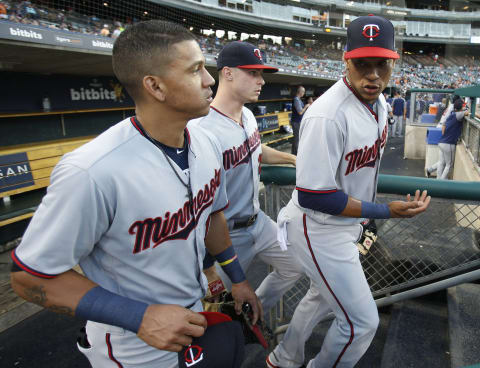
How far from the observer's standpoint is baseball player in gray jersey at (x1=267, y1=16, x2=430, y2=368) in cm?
161

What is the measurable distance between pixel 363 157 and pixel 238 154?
79cm

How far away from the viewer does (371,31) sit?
5.44 feet

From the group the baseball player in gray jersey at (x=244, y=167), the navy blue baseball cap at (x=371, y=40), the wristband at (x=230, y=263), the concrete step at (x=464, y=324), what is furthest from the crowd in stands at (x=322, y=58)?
the concrete step at (x=464, y=324)

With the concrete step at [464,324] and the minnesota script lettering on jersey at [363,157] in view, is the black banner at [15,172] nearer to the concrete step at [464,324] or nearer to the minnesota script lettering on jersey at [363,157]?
the minnesota script lettering on jersey at [363,157]

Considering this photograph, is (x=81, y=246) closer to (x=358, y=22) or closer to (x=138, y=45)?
(x=138, y=45)

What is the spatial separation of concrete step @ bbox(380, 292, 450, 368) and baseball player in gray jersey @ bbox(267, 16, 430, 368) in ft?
1.69

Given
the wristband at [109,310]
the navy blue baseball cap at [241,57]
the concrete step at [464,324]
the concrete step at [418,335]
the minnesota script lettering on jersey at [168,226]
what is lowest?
the concrete step at [418,335]

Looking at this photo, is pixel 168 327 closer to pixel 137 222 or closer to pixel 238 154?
pixel 137 222

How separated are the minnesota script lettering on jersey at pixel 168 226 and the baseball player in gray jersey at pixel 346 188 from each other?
59 centimetres

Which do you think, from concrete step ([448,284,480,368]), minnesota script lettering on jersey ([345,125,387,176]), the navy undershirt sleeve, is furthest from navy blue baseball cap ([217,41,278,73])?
concrete step ([448,284,480,368])

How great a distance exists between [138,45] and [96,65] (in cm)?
616

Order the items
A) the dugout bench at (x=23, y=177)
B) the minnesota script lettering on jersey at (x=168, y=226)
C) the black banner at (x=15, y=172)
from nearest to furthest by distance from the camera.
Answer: the minnesota script lettering on jersey at (x=168, y=226) < the dugout bench at (x=23, y=177) < the black banner at (x=15, y=172)

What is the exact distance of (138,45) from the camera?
3.71ft

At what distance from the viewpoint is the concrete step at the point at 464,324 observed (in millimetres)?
1945
